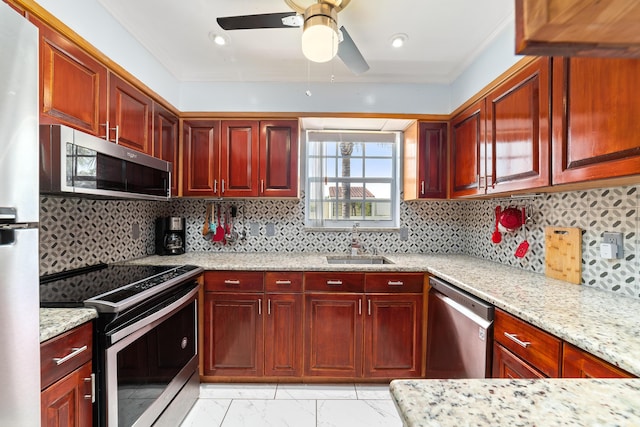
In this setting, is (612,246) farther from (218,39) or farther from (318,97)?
(218,39)

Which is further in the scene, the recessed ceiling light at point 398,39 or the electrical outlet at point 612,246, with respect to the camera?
the recessed ceiling light at point 398,39

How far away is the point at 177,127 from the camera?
2.40 metres

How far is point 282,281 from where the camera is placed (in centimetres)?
207

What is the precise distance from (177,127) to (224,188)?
2.16 ft

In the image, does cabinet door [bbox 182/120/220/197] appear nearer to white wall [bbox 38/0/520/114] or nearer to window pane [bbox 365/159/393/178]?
white wall [bbox 38/0/520/114]

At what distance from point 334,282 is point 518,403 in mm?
1594

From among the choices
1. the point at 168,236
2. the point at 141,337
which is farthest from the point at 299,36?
the point at 141,337

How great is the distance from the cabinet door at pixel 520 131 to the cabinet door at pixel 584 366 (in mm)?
775

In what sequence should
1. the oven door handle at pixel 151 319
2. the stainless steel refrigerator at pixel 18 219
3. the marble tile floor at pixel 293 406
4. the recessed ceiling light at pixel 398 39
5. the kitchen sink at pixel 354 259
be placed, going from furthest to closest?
the kitchen sink at pixel 354 259, the recessed ceiling light at pixel 398 39, the marble tile floor at pixel 293 406, the oven door handle at pixel 151 319, the stainless steel refrigerator at pixel 18 219

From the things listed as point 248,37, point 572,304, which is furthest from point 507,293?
point 248,37

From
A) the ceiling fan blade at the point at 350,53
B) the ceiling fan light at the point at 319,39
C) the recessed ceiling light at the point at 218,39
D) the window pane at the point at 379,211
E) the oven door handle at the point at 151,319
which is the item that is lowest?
the oven door handle at the point at 151,319

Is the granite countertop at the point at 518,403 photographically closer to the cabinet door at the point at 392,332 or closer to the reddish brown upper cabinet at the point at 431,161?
the cabinet door at the point at 392,332

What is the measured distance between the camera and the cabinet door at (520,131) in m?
1.38

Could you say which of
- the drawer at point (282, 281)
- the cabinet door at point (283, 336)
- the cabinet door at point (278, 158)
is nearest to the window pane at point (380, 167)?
the cabinet door at point (278, 158)
